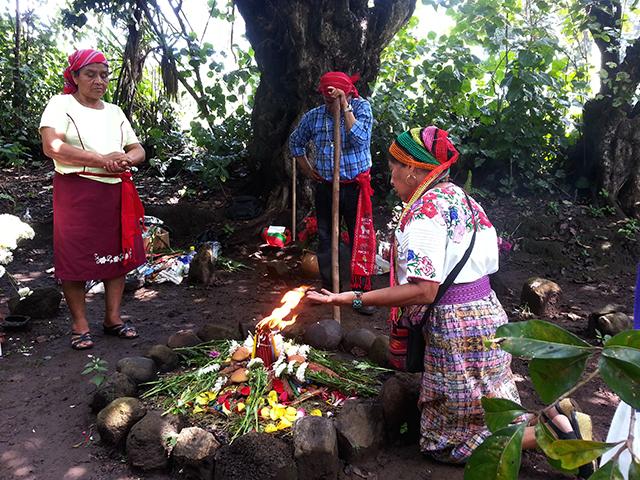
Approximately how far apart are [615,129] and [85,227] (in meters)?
6.85

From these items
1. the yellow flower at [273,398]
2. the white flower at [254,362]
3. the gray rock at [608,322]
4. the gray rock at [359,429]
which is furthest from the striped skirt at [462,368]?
the gray rock at [608,322]

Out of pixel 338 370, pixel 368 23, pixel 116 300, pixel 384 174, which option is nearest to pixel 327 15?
pixel 368 23

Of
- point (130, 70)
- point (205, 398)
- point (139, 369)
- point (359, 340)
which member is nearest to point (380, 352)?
point (359, 340)

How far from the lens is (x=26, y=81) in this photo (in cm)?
921

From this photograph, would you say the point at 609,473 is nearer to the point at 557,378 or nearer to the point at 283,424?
the point at 557,378

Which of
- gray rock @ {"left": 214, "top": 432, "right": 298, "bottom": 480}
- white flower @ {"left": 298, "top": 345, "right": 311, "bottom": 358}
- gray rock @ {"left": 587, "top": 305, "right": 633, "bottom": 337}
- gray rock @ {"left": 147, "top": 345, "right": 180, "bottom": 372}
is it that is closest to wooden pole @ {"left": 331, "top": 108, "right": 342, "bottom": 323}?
white flower @ {"left": 298, "top": 345, "right": 311, "bottom": 358}

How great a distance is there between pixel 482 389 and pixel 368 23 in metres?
5.00

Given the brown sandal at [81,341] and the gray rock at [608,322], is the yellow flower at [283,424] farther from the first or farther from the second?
the gray rock at [608,322]

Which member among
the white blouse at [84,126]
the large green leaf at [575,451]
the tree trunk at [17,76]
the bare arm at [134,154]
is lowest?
the large green leaf at [575,451]

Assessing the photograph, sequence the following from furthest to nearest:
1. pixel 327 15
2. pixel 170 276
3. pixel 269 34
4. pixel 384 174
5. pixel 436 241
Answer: pixel 384 174
pixel 269 34
pixel 327 15
pixel 170 276
pixel 436 241

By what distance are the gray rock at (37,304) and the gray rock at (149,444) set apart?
224 cm

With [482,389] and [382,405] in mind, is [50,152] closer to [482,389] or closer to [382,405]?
[382,405]

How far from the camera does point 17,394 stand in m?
3.16

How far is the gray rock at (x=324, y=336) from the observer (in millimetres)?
3531
